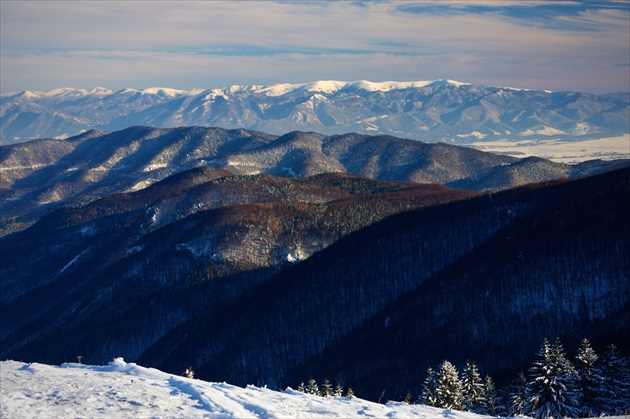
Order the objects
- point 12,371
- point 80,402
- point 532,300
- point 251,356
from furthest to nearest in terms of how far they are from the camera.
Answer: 1. point 251,356
2. point 532,300
3. point 12,371
4. point 80,402

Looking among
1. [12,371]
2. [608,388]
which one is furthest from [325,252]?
[12,371]

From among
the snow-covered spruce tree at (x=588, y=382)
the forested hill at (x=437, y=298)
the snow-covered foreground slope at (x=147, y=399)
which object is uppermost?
the forested hill at (x=437, y=298)

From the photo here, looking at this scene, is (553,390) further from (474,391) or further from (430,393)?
(430,393)

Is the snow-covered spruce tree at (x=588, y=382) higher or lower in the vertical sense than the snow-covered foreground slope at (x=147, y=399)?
higher

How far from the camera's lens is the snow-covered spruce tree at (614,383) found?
6581 centimetres

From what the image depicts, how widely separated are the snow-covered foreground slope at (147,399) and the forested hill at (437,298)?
73.0 metres

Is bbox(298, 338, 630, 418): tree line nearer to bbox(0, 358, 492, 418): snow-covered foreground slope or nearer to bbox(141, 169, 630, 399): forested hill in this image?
bbox(0, 358, 492, 418): snow-covered foreground slope

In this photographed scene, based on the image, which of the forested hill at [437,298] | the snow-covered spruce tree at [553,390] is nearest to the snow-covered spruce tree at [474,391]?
the snow-covered spruce tree at [553,390]

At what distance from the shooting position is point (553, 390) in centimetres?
Answer: 6397

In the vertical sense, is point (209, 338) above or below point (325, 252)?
below

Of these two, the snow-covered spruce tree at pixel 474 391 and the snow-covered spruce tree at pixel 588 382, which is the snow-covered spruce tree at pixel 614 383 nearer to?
the snow-covered spruce tree at pixel 588 382

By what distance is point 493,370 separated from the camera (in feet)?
353

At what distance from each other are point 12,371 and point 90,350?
154m

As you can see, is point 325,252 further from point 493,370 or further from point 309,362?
point 493,370
